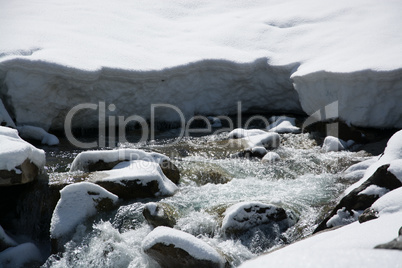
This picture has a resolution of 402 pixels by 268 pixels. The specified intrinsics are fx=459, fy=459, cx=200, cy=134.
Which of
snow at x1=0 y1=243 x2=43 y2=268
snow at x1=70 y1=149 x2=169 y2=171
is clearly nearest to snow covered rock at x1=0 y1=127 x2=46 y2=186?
snow at x1=70 y1=149 x2=169 y2=171

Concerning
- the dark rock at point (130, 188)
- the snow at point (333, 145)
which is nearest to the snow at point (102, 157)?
the dark rock at point (130, 188)

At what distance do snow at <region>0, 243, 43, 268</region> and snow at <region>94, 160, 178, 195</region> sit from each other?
4.12 ft

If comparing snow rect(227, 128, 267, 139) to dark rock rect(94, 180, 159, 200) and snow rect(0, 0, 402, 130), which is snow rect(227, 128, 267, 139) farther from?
dark rock rect(94, 180, 159, 200)

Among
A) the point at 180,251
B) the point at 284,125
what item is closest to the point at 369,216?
the point at 180,251

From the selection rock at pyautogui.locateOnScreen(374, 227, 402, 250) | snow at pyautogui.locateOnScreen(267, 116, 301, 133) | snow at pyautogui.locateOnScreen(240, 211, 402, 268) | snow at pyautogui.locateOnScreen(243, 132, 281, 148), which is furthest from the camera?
snow at pyautogui.locateOnScreen(267, 116, 301, 133)

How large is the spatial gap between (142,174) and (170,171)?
781 mm

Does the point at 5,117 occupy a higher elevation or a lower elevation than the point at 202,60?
lower

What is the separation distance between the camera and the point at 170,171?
690 centimetres

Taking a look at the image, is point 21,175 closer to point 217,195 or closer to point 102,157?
point 102,157

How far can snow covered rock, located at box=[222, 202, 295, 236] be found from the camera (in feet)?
16.9

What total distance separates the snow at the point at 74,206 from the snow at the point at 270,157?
10.1 ft

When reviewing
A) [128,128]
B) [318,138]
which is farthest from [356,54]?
[128,128]

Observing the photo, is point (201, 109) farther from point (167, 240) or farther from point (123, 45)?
point (167, 240)

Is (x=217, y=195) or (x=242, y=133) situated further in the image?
(x=242, y=133)
